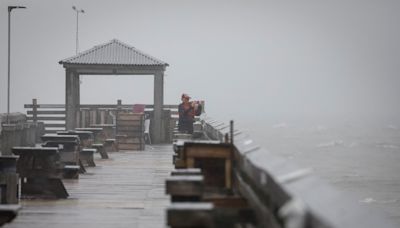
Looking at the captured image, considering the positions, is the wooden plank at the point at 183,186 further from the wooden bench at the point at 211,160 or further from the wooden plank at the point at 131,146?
the wooden plank at the point at 131,146

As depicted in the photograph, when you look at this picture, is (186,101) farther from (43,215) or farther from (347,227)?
(347,227)

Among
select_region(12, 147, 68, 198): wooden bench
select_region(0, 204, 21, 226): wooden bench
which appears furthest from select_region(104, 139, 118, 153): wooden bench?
select_region(0, 204, 21, 226): wooden bench

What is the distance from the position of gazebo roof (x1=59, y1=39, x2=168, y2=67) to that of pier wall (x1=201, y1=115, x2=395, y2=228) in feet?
49.3

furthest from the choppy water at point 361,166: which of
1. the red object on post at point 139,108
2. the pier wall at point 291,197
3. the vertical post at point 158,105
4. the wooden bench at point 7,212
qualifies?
the wooden bench at point 7,212

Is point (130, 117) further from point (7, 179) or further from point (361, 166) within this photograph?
point (361, 166)

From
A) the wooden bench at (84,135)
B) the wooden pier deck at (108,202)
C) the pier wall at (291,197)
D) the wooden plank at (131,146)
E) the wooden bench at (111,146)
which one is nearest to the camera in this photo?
the pier wall at (291,197)

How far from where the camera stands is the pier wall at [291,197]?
9.62ft

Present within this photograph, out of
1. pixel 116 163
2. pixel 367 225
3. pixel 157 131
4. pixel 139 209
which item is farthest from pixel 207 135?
pixel 367 225

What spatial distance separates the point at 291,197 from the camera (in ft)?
11.7

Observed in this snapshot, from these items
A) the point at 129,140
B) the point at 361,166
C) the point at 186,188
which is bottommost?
the point at 361,166

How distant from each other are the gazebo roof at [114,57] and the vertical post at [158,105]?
522 mm

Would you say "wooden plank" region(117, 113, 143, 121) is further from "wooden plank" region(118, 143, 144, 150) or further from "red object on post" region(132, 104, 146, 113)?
"red object on post" region(132, 104, 146, 113)

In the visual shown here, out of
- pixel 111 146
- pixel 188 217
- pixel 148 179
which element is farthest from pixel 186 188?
pixel 111 146

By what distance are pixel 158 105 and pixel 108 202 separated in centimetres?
1214
